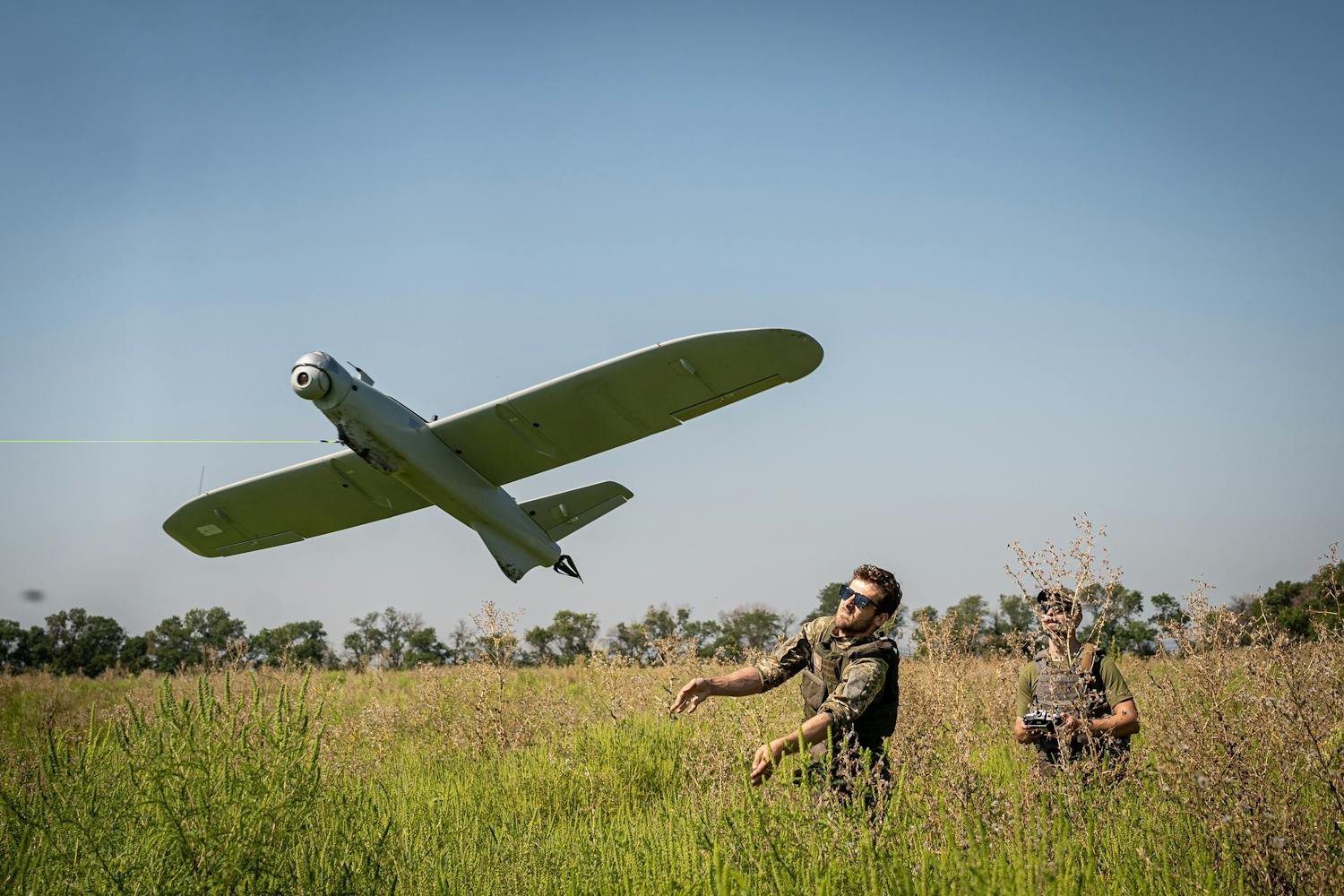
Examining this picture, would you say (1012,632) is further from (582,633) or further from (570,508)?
(582,633)

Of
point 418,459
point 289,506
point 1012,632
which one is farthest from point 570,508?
point 1012,632

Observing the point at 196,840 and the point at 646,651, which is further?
the point at 646,651

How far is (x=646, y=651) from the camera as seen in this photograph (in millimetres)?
9570

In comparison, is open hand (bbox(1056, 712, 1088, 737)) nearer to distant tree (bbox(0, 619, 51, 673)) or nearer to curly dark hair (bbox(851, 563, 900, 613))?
curly dark hair (bbox(851, 563, 900, 613))

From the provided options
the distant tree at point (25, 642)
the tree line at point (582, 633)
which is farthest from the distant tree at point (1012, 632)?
the distant tree at point (25, 642)

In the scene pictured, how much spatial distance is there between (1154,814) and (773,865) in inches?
76.1

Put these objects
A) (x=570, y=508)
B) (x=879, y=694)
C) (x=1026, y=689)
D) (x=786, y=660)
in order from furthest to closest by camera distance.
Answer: (x=570, y=508), (x=1026, y=689), (x=786, y=660), (x=879, y=694)

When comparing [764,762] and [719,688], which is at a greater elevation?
[719,688]

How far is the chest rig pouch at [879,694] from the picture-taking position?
Result: 3.93m

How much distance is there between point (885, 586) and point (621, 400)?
26.0 feet

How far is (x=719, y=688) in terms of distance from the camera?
413cm

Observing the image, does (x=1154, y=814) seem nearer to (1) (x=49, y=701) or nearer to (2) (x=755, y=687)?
(2) (x=755, y=687)

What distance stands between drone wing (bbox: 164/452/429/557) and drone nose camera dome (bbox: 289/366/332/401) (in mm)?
3025

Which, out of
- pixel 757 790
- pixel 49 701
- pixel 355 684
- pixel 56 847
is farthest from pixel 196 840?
pixel 355 684
